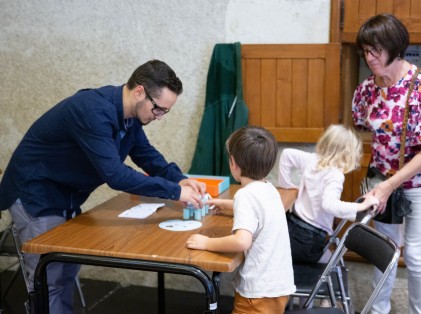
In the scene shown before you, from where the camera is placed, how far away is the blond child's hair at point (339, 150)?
2.70m

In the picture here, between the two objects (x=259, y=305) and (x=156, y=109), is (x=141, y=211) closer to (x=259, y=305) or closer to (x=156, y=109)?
(x=156, y=109)

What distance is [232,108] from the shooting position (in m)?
3.42

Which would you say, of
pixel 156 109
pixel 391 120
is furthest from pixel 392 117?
pixel 156 109

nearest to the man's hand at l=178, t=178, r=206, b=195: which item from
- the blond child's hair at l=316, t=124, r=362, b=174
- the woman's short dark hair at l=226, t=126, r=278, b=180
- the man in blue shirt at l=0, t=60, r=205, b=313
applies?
A: the man in blue shirt at l=0, t=60, r=205, b=313

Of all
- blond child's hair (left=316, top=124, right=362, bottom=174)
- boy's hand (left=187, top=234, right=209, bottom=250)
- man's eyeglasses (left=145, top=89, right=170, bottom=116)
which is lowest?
boy's hand (left=187, top=234, right=209, bottom=250)

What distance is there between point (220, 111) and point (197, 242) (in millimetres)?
1559

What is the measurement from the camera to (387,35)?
248 cm

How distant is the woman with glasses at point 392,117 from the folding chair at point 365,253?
0.41 meters

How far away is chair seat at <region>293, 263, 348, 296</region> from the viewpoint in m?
2.42

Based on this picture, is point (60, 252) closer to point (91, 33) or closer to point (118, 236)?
point (118, 236)

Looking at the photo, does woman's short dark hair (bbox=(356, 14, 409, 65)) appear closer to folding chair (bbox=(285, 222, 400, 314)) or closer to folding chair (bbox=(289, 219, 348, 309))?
folding chair (bbox=(285, 222, 400, 314))

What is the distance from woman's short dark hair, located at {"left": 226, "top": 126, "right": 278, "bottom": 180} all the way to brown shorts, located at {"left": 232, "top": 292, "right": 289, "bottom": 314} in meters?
0.44

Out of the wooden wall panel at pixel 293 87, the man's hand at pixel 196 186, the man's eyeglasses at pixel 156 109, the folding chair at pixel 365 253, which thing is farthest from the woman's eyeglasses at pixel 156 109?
the wooden wall panel at pixel 293 87

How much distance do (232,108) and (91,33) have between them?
107 centimetres
